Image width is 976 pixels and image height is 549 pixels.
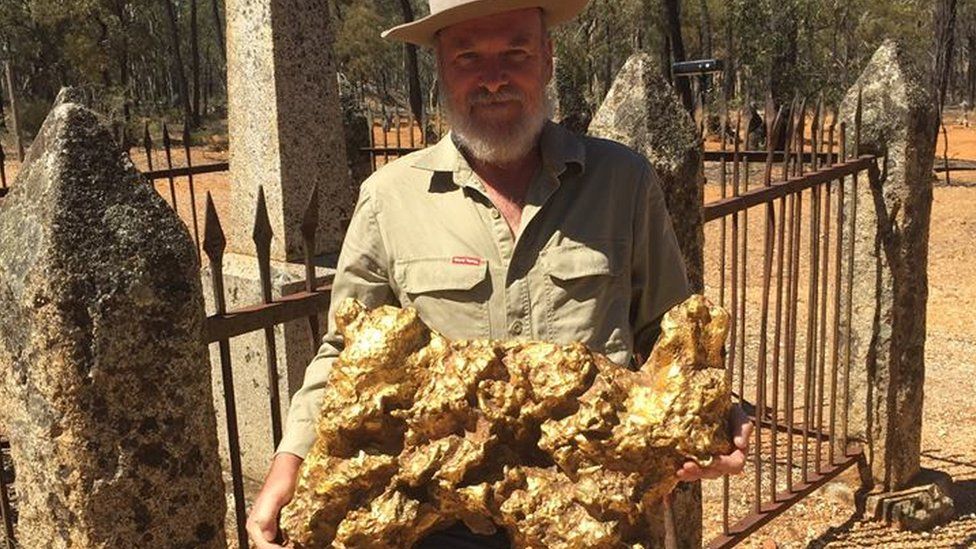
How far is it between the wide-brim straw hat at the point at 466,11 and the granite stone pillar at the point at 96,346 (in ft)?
2.10

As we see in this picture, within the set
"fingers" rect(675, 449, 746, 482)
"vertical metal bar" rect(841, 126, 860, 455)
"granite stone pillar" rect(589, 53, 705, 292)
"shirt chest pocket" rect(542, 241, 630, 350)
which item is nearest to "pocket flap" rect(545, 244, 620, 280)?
"shirt chest pocket" rect(542, 241, 630, 350)

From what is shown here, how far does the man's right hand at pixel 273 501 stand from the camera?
168cm

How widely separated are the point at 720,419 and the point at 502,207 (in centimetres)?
67

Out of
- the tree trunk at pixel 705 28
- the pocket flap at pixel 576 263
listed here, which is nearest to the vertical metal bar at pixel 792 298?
the pocket flap at pixel 576 263

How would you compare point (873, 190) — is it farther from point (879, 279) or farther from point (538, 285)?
A: point (538, 285)

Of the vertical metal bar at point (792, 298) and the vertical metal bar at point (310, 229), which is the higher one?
the vertical metal bar at point (310, 229)

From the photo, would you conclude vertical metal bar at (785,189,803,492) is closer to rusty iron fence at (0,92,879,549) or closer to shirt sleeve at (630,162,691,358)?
rusty iron fence at (0,92,879,549)

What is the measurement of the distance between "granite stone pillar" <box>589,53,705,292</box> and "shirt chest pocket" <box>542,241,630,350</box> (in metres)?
1.32

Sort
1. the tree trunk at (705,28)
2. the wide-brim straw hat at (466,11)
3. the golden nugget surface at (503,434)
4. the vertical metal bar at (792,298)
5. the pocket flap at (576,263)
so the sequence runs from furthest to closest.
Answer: the tree trunk at (705,28) < the vertical metal bar at (792,298) < the pocket flap at (576,263) < the wide-brim straw hat at (466,11) < the golden nugget surface at (503,434)

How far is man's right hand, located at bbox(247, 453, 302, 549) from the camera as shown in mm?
1682

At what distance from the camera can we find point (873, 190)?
185 inches

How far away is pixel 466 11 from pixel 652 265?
0.68 metres

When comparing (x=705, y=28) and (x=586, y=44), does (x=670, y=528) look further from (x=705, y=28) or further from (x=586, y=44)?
(x=705, y=28)

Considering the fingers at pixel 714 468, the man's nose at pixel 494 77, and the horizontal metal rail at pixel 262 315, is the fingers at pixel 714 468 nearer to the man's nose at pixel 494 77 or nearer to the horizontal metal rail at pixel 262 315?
the man's nose at pixel 494 77
